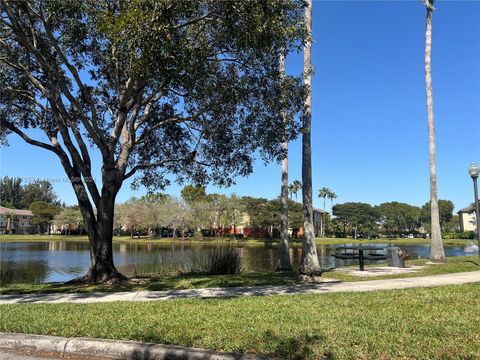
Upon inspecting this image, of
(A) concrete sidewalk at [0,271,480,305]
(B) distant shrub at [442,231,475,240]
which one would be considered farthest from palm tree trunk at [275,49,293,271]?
(B) distant shrub at [442,231,475,240]

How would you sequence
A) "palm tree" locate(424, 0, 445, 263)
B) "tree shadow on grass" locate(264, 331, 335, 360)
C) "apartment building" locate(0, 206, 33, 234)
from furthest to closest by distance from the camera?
"apartment building" locate(0, 206, 33, 234) < "palm tree" locate(424, 0, 445, 263) < "tree shadow on grass" locate(264, 331, 335, 360)

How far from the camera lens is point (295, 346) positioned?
5426mm

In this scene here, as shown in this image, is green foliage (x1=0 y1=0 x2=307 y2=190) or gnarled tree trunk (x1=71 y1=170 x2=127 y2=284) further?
gnarled tree trunk (x1=71 y1=170 x2=127 y2=284)

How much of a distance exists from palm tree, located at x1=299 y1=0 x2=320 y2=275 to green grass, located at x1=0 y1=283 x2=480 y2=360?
4775 millimetres

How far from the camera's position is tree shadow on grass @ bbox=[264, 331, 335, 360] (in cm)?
511

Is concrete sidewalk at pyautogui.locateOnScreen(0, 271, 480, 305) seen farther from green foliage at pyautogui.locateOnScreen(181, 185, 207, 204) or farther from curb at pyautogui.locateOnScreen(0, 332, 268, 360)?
green foliage at pyautogui.locateOnScreen(181, 185, 207, 204)

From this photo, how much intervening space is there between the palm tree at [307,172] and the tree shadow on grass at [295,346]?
26.9 feet

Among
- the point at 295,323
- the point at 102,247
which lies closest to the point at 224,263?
the point at 102,247

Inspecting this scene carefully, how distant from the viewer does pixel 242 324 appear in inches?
257

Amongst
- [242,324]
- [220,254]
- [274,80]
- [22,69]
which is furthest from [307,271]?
[22,69]

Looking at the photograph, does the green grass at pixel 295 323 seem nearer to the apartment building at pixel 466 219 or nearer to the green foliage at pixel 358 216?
the green foliage at pixel 358 216

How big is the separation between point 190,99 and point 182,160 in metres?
3.99

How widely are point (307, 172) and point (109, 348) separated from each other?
33.2ft

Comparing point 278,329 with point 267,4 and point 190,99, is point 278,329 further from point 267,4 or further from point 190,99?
point 190,99
